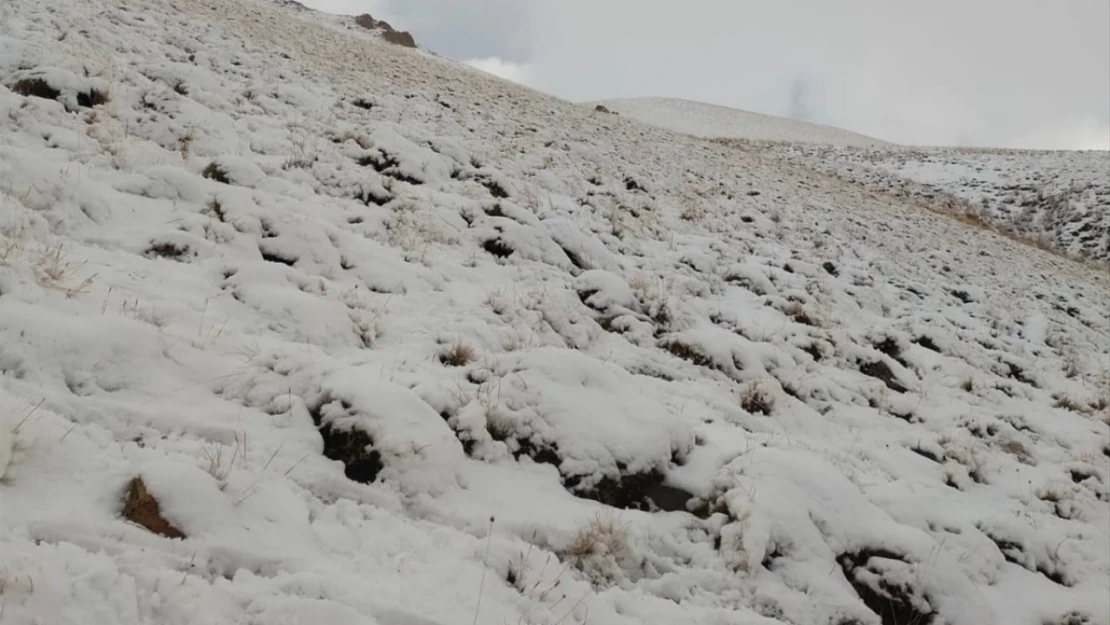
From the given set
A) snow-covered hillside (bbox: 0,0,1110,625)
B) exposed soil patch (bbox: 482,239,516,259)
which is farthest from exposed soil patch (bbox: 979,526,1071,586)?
exposed soil patch (bbox: 482,239,516,259)

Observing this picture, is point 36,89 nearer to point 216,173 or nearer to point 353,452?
point 216,173

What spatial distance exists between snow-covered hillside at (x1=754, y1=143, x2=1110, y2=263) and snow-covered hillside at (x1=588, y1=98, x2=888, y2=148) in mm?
9388

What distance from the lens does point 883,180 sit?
24.4 m

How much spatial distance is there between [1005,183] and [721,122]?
66.2 ft

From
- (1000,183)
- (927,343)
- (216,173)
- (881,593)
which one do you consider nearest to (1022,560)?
(881,593)

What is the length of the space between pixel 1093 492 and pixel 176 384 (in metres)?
7.26

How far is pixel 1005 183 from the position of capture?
24.7m

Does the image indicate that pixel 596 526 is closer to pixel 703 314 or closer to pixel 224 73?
pixel 703 314

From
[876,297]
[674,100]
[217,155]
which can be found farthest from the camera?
[674,100]

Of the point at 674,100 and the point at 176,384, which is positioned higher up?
the point at 674,100

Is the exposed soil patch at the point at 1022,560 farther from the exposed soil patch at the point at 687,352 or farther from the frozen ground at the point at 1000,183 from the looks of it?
the frozen ground at the point at 1000,183

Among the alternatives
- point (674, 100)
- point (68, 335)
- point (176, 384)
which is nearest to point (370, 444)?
point (176, 384)

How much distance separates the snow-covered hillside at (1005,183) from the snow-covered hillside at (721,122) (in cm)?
939

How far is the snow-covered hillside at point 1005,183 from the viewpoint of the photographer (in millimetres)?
21234
